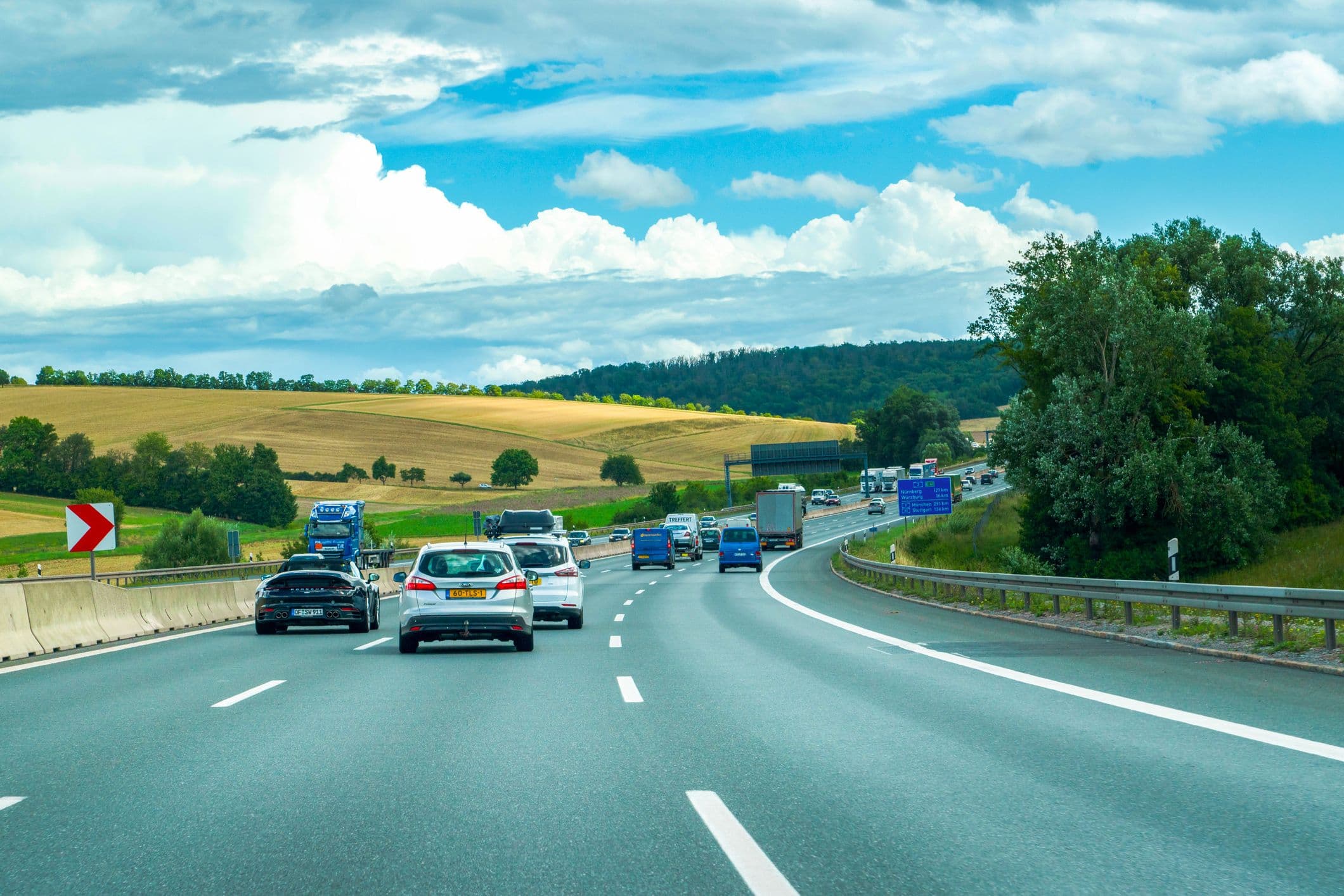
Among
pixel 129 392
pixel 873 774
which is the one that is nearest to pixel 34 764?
pixel 873 774

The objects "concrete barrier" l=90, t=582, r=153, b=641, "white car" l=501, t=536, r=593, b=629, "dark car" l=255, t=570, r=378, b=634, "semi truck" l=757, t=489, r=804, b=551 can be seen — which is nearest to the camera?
"concrete barrier" l=90, t=582, r=153, b=641

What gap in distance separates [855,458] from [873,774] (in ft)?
377

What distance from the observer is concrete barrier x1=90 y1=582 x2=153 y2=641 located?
22078 mm

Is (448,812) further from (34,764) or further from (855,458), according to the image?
(855,458)

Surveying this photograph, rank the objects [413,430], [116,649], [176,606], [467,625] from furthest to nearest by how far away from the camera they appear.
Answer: [413,430], [176,606], [116,649], [467,625]

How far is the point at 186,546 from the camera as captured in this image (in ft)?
232

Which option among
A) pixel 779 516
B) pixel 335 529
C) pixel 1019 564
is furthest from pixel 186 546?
pixel 1019 564

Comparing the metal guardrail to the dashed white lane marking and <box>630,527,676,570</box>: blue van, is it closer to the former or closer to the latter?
the dashed white lane marking

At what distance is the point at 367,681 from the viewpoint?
1446 centimetres

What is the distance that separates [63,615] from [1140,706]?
52.8 ft

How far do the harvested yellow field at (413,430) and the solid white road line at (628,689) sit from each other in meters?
101

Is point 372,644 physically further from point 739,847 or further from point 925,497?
point 925,497

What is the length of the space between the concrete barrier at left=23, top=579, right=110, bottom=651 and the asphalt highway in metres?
3.54

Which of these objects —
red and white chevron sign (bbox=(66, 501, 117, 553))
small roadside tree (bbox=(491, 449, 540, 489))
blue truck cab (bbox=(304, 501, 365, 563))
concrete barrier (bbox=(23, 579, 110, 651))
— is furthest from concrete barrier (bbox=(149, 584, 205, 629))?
small roadside tree (bbox=(491, 449, 540, 489))
